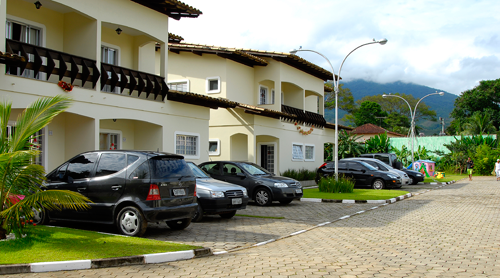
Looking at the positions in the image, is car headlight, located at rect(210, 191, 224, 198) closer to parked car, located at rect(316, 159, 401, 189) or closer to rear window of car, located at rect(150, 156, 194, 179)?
rear window of car, located at rect(150, 156, 194, 179)

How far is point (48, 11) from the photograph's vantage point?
14.2 metres

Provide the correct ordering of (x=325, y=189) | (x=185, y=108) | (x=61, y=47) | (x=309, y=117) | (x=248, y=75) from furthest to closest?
(x=309, y=117), (x=248, y=75), (x=325, y=189), (x=185, y=108), (x=61, y=47)

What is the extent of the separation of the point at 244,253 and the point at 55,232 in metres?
3.76

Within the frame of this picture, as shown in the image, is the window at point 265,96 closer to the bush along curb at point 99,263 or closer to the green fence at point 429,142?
the bush along curb at point 99,263

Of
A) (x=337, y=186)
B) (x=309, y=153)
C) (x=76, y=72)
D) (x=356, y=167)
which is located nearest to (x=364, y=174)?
(x=356, y=167)

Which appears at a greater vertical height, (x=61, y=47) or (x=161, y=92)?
(x=61, y=47)

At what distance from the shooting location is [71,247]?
7.28 m

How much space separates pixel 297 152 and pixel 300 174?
190cm

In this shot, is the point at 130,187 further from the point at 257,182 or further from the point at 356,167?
the point at 356,167

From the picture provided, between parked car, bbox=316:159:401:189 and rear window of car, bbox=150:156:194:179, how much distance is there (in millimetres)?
14785

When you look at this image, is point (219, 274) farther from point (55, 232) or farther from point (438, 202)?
point (438, 202)

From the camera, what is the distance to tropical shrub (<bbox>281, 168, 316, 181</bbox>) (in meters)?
27.0

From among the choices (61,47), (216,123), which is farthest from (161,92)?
(216,123)

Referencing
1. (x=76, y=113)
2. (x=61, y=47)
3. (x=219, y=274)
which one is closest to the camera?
(x=219, y=274)
